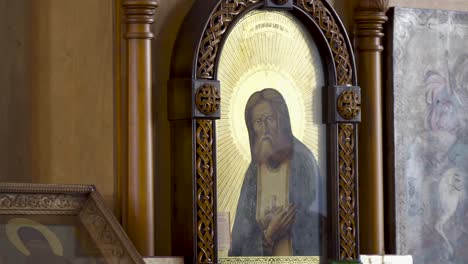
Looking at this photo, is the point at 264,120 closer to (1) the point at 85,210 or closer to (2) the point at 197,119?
(2) the point at 197,119

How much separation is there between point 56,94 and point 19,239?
35.4 inches

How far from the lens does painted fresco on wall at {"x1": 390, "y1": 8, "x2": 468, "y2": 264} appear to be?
7266 millimetres

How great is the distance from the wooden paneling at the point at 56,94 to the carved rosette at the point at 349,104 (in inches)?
Answer: 51.7

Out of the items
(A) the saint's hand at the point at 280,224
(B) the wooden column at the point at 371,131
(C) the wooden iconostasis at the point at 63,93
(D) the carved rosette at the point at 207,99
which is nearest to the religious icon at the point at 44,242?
(C) the wooden iconostasis at the point at 63,93

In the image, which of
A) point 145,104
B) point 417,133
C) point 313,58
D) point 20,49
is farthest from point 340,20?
point 20,49

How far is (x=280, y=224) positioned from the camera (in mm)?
6746

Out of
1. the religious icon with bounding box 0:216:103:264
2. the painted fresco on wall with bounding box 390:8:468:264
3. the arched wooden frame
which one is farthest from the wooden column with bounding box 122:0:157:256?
the painted fresco on wall with bounding box 390:8:468:264

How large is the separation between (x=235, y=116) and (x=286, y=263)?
783 millimetres

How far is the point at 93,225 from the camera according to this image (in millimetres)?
5867

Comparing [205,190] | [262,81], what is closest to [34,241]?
[205,190]

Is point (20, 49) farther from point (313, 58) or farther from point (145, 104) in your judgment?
point (313, 58)

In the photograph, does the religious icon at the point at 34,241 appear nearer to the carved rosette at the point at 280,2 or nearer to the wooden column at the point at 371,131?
the carved rosette at the point at 280,2

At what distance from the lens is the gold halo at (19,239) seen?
18.4 feet

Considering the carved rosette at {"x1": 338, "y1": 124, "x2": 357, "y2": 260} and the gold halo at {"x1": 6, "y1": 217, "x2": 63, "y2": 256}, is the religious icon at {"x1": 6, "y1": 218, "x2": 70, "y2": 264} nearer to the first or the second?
the gold halo at {"x1": 6, "y1": 217, "x2": 63, "y2": 256}
